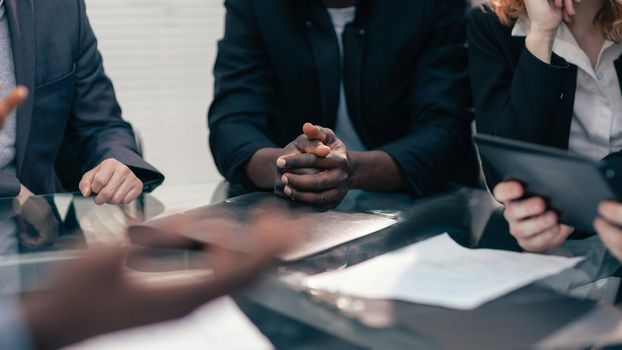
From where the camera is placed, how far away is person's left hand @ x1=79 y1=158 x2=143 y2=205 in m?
1.52

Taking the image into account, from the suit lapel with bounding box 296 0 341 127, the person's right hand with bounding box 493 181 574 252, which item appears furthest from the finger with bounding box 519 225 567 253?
the suit lapel with bounding box 296 0 341 127

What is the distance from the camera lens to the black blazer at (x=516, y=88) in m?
1.55

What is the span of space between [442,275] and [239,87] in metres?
1.09

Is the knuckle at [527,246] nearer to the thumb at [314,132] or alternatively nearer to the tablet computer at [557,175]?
the tablet computer at [557,175]

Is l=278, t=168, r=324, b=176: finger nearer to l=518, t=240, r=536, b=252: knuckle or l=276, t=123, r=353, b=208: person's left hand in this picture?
l=276, t=123, r=353, b=208: person's left hand

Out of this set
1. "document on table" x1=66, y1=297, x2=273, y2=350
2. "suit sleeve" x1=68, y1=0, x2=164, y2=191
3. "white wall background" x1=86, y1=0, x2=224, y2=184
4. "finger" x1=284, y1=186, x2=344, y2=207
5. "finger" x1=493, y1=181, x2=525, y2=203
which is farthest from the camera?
"white wall background" x1=86, y1=0, x2=224, y2=184

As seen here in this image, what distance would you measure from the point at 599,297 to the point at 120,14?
276cm

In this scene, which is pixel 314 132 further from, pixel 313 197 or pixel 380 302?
pixel 380 302

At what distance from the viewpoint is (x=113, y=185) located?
5.08 feet

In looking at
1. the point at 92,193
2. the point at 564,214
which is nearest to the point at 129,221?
the point at 92,193

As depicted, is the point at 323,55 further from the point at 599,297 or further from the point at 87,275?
the point at 87,275

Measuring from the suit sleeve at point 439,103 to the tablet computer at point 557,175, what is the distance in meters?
0.61

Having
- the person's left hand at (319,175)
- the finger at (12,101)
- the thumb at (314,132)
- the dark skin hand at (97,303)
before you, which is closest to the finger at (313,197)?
the person's left hand at (319,175)

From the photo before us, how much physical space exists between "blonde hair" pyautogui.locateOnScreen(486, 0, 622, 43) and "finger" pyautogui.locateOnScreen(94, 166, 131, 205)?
826 mm
